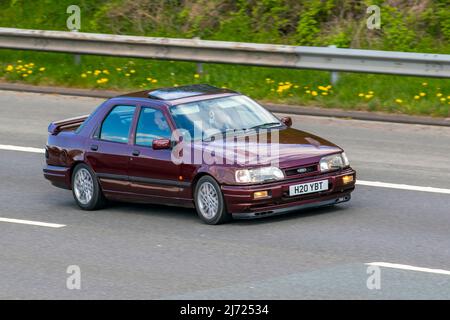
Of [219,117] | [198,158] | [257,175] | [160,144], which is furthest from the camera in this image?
[219,117]

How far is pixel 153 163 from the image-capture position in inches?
546

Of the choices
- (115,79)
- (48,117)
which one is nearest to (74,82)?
(115,79)

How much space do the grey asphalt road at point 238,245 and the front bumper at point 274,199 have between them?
7.1 inches

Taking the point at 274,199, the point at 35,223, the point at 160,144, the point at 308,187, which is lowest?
the point at 35,223

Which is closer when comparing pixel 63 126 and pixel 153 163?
pixel 153 163

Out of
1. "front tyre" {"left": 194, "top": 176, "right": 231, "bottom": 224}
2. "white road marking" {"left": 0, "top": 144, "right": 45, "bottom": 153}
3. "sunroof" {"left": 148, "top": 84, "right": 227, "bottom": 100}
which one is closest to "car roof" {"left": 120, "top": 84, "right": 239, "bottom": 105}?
"sunroof" {"left": 148, "top": 84, "right": 227, "bottom": 100}

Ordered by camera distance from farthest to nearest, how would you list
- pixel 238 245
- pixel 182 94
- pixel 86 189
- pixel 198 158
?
pixel 86 189 → pixel 182 94 → pixel 198 158 → pixel 238 245

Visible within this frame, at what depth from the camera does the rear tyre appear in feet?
47.6

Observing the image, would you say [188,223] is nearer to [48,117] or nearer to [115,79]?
[48,117]

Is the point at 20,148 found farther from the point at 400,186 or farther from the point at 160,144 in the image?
the point at 400,186

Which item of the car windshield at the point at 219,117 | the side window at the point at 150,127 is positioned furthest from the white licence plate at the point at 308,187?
the side window at the point at 150,127

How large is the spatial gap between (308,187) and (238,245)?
1238 millimetres

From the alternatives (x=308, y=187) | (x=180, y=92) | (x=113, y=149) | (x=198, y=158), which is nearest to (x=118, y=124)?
(x=113, y=149)
